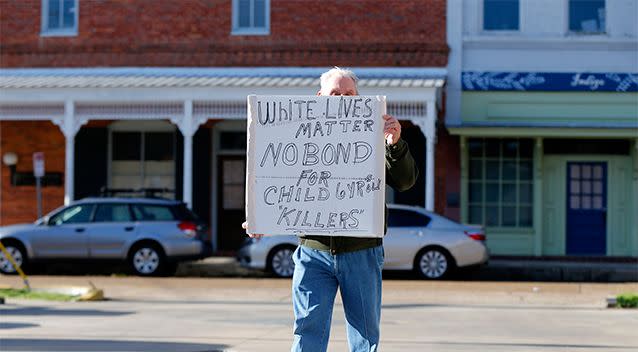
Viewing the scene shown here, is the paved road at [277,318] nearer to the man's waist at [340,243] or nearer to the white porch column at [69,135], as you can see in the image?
the white porch column at [69,135]

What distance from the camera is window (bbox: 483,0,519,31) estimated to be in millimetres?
24953

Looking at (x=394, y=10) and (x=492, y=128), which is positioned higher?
(x=394, y=10)

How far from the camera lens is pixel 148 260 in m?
20.8

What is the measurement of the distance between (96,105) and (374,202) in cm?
1847

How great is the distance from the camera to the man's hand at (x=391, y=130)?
20.6 ft

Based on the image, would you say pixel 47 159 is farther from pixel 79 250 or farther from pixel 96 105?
pixel 79 250

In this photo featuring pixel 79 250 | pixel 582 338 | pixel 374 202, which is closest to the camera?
pixel 374 202

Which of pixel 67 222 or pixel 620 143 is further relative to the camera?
pixel 620 143

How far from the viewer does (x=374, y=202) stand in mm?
6430

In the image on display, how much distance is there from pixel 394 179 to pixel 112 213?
49.9ft

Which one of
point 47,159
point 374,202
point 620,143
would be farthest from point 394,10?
point 374,202

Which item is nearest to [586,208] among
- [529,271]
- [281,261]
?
[529,271]

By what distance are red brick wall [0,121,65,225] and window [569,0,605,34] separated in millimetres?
11735

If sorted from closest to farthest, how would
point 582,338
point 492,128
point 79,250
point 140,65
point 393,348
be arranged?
point 393,348, point 582,338, point 79,250, point 492,128, point 140,65
